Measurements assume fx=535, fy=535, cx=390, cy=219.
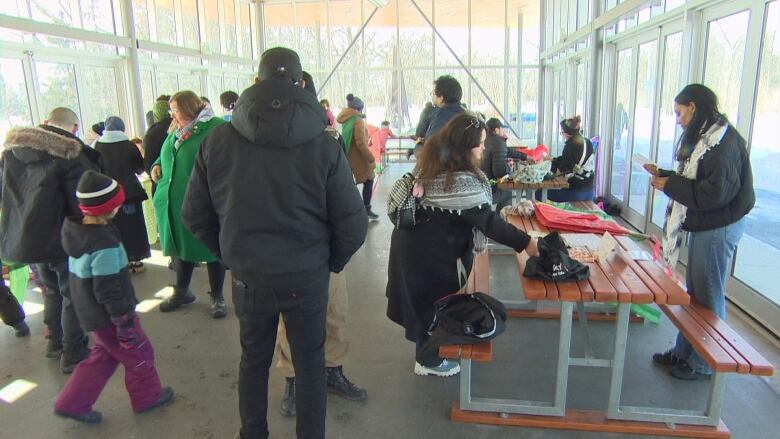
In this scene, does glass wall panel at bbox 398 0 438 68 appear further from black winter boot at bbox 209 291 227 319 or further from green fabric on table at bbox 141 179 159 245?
black winter boot at bbox 209 291 227 319

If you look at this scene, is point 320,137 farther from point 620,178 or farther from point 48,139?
point 620,178

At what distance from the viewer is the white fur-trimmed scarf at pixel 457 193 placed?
2291 millimetres

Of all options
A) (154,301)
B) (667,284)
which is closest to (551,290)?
(667,284)

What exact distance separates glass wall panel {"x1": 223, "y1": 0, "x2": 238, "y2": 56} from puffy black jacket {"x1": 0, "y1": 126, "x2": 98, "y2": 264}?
27.2 feet

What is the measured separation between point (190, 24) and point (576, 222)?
26.5 ft

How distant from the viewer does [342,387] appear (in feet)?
8.49

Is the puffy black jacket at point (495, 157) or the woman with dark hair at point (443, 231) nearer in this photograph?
the woman with dark hair at point (443, 231)

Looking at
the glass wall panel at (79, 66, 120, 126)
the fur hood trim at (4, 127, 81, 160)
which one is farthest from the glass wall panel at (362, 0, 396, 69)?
the fur hood trim at (4, 127, 81, 160)

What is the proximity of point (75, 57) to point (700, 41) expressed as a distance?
21.3ft

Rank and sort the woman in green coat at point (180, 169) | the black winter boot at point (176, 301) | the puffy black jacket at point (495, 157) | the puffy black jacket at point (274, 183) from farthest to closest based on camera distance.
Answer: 1. the puffy black jacket at point (495, 157)
2. the black winter boot at point (176, 301)
3. the woman in green coat at point (180, 169)
4. the puffy black jacket at point (274, 183)

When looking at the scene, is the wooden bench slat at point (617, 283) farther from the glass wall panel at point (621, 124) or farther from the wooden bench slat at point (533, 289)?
the glass wall panel at point (621, 124)

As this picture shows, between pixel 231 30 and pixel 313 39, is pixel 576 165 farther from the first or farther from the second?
pixel 313 39

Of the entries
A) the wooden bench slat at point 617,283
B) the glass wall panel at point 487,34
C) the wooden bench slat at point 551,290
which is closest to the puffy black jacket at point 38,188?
the wooden bench slat at point 551,290

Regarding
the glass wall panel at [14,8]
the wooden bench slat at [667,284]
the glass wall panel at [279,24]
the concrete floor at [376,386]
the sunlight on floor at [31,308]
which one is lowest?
the concrete floor at [376,386]
